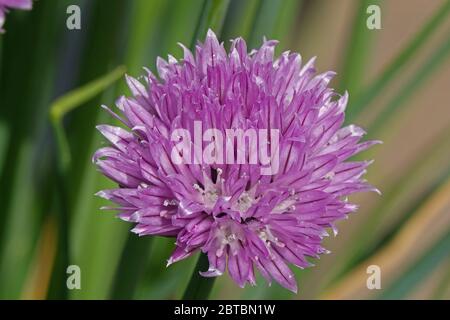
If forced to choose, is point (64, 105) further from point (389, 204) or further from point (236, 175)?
point (389, 204)

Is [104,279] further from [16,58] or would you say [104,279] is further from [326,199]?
[326,199]

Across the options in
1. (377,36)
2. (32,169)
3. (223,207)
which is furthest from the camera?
(377,36)

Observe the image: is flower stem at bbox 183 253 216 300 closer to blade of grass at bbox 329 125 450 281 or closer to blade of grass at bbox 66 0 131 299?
blade of grass at bbox 66 0 131 299

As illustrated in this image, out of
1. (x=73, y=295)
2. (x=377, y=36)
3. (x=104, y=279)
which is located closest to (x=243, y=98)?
(x=73, y=295)

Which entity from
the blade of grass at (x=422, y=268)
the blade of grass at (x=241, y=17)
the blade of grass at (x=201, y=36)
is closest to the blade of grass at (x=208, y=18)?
the blade of grass at (x=201, y=36)

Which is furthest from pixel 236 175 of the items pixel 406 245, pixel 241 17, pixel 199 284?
pixel 406 245

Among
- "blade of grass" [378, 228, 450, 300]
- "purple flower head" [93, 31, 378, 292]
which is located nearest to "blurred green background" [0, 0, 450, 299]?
"blade of grass" [378, 228, 450, 300]
